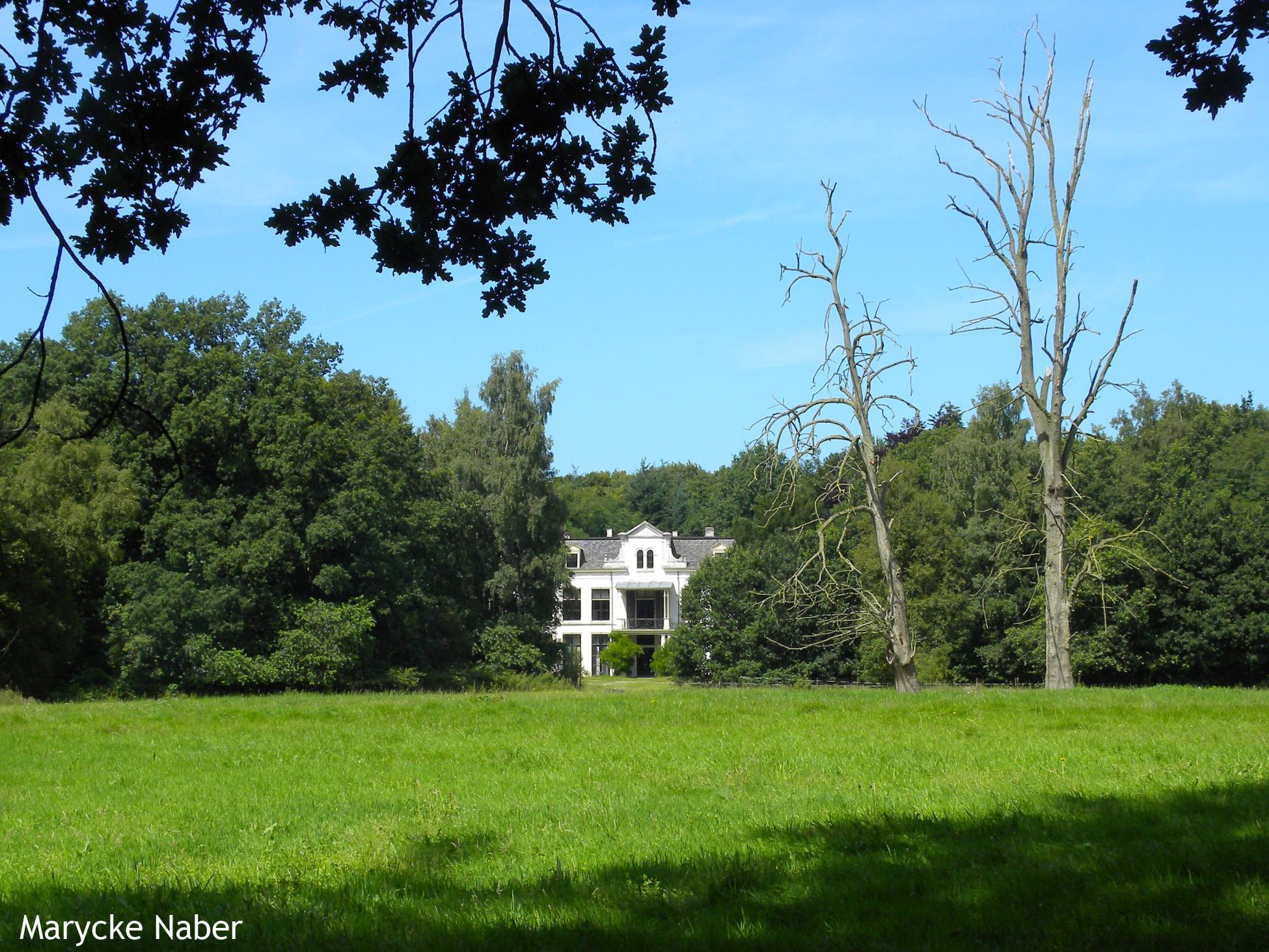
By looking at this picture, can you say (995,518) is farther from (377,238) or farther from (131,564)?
(377,238)

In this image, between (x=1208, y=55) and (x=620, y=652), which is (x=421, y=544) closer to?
(x=620, y=652)

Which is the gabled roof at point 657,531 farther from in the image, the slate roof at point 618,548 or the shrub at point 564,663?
the shrub at point 564,663

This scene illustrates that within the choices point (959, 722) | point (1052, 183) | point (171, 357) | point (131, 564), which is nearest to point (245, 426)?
point (171, 357)

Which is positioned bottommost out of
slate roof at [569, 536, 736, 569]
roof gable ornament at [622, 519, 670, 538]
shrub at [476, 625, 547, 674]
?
shrub at [476, 625, 547, 674]

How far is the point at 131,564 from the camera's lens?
128ft

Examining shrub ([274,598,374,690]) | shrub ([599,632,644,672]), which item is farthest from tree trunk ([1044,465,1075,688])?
shrub ([599,632,644,672])

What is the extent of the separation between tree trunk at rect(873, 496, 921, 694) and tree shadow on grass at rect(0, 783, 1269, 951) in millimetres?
16446

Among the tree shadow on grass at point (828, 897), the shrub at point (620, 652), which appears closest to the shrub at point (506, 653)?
the shrub at point (620, 652)

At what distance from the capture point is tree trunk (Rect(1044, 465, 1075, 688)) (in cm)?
2327

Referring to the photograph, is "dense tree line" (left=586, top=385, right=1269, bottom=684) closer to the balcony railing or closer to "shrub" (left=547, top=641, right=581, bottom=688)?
"shrub" (left=547, top=641, right=581, bottom=688)

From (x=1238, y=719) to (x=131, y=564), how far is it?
1416 inches

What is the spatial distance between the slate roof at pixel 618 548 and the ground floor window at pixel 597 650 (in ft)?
17.1

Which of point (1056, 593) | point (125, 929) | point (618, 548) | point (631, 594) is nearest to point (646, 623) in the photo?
point (631, 594)

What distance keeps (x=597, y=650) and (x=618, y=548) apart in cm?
778
